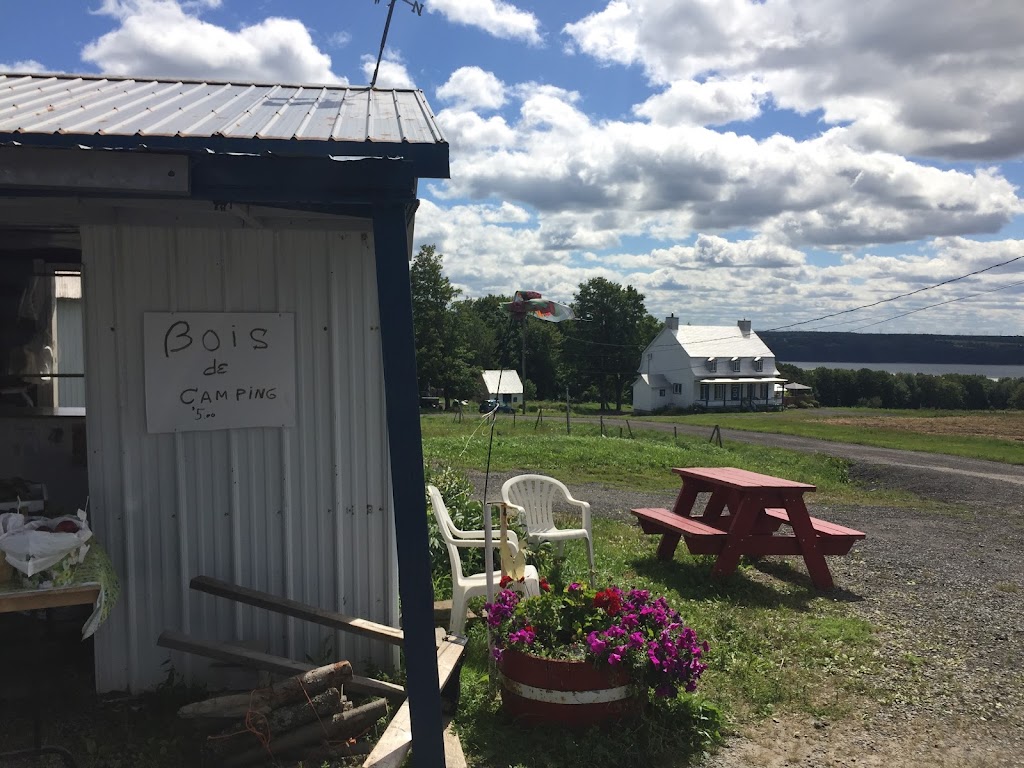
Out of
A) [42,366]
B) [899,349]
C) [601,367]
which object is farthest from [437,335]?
[899,349]

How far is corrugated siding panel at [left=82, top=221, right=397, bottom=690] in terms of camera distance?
160 inches

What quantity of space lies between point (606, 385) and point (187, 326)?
61.4 meters

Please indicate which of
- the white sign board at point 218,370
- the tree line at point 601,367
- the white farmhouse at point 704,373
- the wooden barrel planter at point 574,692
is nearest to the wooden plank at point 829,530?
the wooden barrel planter at point 574,692

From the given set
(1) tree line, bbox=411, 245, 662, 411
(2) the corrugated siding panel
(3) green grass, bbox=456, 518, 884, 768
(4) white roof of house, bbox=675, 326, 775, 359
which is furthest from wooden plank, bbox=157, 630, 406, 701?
(4) white roof of house, bbox=675, 326, 775, 359

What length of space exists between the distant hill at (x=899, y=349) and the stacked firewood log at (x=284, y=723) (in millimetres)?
126579

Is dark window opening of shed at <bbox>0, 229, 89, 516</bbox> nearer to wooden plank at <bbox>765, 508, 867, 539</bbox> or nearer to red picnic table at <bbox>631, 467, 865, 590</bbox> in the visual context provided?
red picnic table at <bbox>631, 467, 865, 590</bbox>

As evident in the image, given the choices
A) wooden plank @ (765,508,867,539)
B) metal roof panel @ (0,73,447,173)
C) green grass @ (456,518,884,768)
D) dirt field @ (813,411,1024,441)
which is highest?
metal roof panel @ (0,73,447,173)

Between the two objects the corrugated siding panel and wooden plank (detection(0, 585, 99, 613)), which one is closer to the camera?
wooden plank (detection(0, 585, 99, 613))

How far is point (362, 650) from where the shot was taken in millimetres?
4410

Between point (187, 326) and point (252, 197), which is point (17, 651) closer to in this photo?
point (187, 326)

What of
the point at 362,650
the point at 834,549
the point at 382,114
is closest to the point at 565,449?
the point at 834,549

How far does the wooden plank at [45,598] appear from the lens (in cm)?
305

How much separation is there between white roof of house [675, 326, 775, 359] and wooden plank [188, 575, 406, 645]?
189ft

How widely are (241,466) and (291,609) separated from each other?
80 cm
